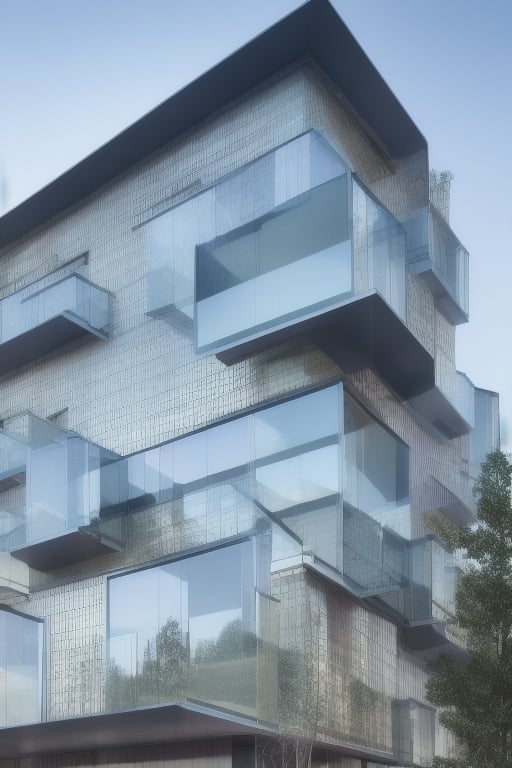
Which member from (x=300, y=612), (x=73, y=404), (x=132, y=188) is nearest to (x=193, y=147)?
(x=132, y=188)

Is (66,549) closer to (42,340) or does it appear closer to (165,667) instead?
(165,667)

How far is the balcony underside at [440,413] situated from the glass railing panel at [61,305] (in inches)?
293

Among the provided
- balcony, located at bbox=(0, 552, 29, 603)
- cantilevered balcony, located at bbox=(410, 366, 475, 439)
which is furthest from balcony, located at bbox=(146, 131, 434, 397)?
balcony, located at bbox=(0, 552, 29, 603)

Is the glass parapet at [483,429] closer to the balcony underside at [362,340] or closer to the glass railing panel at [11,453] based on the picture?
the balcony underside at [362,340]

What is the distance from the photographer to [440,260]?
26188mm

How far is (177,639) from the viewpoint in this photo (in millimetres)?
20016

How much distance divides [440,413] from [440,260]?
3554 millimetres

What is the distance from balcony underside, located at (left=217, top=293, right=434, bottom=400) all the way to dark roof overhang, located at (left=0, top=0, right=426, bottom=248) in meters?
5.75

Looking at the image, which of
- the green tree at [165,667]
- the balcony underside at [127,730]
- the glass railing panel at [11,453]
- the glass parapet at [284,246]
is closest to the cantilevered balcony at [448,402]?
the glass parapet at [284,246]

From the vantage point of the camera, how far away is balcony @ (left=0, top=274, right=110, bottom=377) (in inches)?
1046

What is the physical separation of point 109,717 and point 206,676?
1.73 meters

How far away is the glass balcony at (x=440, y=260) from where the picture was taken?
25.6 meters

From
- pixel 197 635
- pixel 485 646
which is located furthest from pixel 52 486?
pixel 485 646

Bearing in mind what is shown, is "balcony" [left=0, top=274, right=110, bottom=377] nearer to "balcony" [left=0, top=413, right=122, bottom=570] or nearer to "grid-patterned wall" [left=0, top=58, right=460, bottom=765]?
"grid-patterned wall" [left=0, top=58, right=460, bottom=765]
